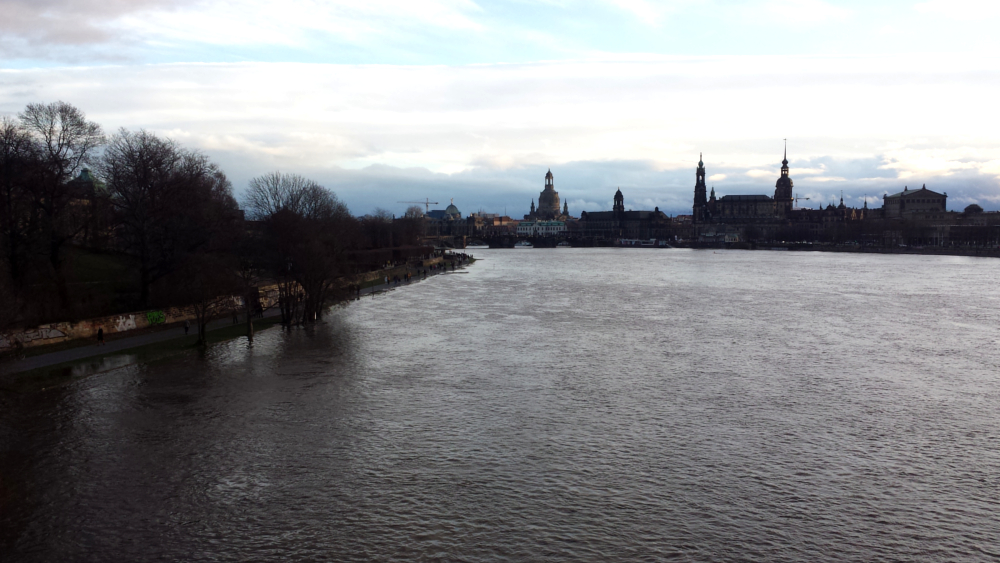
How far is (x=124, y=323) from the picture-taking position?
3788 cm

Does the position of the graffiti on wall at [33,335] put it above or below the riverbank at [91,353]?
above

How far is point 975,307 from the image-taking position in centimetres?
5919

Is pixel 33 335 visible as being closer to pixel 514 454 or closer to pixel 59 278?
pixel 59 278

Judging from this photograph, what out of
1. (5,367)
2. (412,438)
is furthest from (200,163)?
(412,438)

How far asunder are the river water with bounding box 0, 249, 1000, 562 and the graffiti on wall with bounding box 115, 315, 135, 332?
544 centimetres

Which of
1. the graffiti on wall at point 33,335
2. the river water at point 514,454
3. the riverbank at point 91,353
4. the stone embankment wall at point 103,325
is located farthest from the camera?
the stone embankment wall at point 103,325

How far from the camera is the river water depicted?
15703mm

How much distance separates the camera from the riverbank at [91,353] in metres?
27.3

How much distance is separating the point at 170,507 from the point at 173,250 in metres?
31.1

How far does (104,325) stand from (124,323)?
1.35 metres

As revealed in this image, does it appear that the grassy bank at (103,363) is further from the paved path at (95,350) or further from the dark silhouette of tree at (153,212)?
the dark silhouette of tree at (153,212)

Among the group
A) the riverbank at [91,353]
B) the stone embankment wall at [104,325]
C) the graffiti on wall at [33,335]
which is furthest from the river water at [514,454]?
the stone embankment wall at [104,325]

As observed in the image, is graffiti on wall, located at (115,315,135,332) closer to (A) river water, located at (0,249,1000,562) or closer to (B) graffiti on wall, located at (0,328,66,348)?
(B) graffiti on wall, located at (0,328,66,348)

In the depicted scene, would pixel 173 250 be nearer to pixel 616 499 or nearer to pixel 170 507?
pixel 170 507
